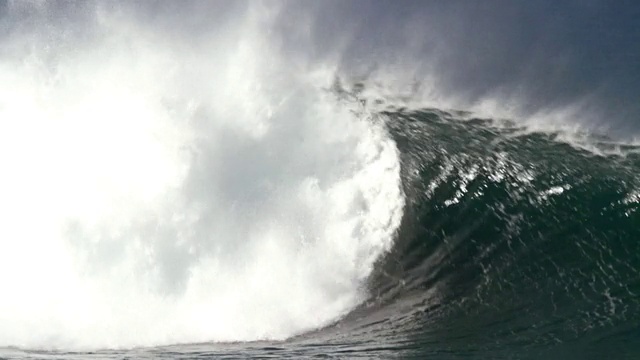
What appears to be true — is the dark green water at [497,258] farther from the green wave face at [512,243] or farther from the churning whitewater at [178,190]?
the churning whitewater at [178,190]

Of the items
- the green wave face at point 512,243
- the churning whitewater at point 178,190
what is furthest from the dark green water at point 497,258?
the churning whitewater at point 178,190

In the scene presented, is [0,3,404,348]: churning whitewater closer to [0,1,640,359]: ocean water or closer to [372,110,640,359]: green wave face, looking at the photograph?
[0,1,640,359]: ocean water

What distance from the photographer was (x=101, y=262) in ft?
49.3

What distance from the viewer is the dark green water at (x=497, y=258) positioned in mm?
12078

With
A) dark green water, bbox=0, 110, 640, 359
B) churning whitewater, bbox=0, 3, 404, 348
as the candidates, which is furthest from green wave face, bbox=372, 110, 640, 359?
churning whitewater, bbox=0, 3, 404, 348

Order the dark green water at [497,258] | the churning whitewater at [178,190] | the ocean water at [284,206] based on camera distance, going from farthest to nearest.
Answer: the churning whitewater at [178,190] < the ocean water at [284,206] < the dark green water at [497,258]

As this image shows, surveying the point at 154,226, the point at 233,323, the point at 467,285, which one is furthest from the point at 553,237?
the point at 154,226

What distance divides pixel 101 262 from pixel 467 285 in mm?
6850

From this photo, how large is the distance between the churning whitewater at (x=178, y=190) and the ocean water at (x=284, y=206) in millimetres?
43

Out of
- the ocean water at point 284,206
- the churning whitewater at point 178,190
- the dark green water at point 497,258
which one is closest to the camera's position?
the dark green water at point 497,258

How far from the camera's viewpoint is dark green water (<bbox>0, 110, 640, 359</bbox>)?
12078 millimetres

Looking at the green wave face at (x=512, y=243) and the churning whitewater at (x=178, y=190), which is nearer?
the green wave face at (x=512, y=243)

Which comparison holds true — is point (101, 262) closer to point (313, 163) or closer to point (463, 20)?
point (313, 163)

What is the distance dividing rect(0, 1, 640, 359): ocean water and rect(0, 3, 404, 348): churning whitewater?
1.7 inches
